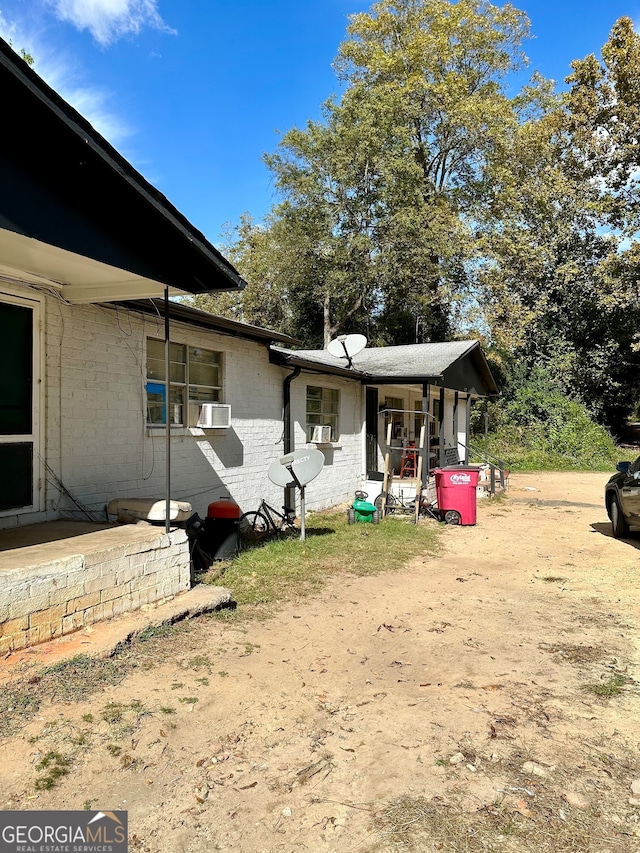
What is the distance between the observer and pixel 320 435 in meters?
11.0

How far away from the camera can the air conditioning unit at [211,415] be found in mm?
7773

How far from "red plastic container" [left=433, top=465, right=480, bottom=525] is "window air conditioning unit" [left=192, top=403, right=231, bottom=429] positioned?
15.9 feet

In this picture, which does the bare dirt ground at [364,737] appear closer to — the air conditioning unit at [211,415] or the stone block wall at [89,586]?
the stone block wall at [89,586]

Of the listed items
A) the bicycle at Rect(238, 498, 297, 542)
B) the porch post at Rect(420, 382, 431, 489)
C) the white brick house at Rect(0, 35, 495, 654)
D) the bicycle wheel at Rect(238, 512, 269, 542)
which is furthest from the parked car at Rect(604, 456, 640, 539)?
the white brick house at Rect(0, 35, 495, 654)

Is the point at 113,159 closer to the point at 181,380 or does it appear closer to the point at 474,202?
the point at 181,380

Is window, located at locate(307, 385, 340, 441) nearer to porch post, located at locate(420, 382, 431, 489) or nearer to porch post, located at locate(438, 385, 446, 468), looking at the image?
A: porch post, located at locate(420, 382, 431, 489)

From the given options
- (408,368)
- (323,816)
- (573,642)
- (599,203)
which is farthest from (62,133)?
(599,203)

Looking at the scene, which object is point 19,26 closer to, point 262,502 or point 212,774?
point 262,502

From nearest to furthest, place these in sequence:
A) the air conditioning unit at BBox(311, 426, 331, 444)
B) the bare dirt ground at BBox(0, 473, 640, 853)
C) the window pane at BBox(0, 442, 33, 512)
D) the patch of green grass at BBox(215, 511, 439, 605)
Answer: the bare dirt ground at BBox(0, 473, 640, 853) → the window pane at BBox(0, 442, 33, 512) → the patch of green grass at BBox(215, 511, 439, 605) → the air conditioning unit at BBox(311, 426, 331, 444)

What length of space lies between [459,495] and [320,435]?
2.98 metres

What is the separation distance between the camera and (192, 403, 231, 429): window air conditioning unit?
7.77m

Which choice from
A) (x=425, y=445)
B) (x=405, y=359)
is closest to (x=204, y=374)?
(x=425, y=445)

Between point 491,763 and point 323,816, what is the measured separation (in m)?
1.01

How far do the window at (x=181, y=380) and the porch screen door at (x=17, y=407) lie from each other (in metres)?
1.67
